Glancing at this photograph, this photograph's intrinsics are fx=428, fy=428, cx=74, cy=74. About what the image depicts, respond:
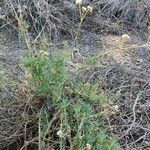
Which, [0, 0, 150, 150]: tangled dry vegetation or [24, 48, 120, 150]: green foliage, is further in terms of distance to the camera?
[0, 0, 150, 150]: tangled dry vegetation

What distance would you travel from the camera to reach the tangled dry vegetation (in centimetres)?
208

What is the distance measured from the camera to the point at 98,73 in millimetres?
2584

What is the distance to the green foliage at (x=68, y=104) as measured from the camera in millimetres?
1835

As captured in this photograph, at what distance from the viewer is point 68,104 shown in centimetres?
194

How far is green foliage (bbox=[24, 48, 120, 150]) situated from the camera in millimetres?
1835

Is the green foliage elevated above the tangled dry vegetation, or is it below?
above

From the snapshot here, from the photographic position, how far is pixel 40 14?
306 cm

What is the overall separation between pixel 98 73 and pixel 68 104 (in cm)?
68

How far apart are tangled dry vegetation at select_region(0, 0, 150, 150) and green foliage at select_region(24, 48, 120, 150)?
0.12 feet

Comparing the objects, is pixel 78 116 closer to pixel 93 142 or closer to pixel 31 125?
pixel 93 142

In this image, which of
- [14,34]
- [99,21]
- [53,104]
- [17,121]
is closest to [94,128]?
[53,104]

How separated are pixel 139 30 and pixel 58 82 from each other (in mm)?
1502

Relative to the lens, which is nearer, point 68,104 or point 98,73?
point 68,104

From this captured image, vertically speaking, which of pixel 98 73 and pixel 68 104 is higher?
pixel 68 104
